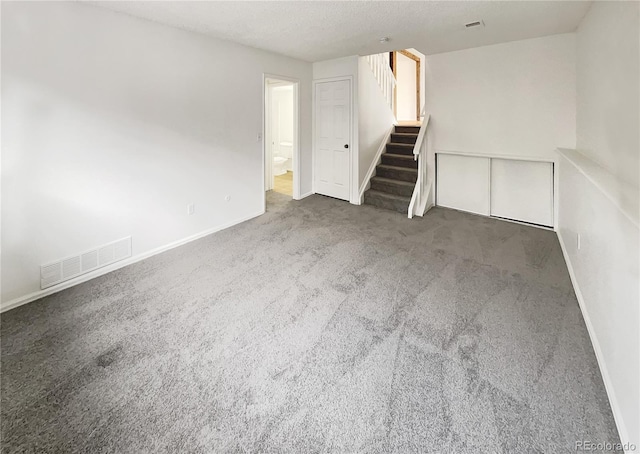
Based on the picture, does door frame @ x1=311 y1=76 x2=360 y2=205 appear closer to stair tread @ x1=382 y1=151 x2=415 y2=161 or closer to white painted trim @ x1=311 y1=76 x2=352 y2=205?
white painted trim @ x1=311 y1=76 x2=352 y2=205

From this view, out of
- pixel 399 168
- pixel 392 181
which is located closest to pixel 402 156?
pixel 399 168

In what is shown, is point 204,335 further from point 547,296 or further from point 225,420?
point 547,296

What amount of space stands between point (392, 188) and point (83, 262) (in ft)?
13.5

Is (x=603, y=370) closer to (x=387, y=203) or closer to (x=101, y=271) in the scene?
(x=387, y=203)

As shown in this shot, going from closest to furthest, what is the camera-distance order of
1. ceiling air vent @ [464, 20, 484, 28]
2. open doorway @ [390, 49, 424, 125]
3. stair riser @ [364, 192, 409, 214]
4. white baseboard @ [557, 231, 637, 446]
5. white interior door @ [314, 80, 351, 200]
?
white baseboard @ [557, 231, 637, 446] < ceiling air vent @ [464, 20, 484, 28] < stair riser @ [364, 192, 409, 214] < white interior door @ [314, 80, 351, 200] < open doorway @ [390, 49, 424, 125]

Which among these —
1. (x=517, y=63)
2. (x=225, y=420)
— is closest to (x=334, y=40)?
(x=517, y=63)

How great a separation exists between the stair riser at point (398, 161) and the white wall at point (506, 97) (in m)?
Answer: 0.55

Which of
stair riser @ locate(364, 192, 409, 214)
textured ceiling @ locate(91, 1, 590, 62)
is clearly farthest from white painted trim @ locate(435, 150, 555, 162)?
textured ceiling @ locate(91, 1, 590, 62)

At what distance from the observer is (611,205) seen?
5.74ft

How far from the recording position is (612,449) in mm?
1360

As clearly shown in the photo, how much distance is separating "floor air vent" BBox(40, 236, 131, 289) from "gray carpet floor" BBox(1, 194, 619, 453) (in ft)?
0.50

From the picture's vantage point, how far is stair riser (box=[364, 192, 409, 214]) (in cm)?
493

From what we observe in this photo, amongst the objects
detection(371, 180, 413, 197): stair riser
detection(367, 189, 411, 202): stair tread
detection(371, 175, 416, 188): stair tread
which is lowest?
detection(367, 189, 411, 202): stair tread

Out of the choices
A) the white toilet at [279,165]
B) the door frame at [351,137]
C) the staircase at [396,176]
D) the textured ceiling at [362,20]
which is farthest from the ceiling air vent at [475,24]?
the white toilet at [279,165]
